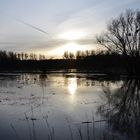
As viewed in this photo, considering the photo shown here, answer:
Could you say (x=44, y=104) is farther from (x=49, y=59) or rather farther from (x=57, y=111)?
(x=49, y=59)

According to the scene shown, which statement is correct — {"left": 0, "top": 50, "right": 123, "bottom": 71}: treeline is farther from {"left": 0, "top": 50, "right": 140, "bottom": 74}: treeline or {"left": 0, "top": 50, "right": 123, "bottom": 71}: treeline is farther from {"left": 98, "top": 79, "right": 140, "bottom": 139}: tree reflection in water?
{"left": 98, "top": 79, "right": 140, "bottom": 139}: tree reflection in water

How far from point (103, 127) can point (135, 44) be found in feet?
165

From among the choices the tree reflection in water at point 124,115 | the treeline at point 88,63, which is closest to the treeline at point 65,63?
the treeline at point 88,63

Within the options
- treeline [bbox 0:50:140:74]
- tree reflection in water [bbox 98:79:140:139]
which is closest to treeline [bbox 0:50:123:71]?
treeline [bbox 0:50:140:74]

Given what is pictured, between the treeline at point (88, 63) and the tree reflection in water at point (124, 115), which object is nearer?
the tree reflection in water at point (124, 115)

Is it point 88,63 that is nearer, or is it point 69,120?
point 69,120

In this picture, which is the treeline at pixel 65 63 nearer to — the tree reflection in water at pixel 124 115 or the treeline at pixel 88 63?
the treeline at pixel 88 63

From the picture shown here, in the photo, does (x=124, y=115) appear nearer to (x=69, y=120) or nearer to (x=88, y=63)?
(x=69, y=120)

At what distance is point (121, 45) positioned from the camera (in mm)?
61531

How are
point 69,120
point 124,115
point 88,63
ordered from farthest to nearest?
point 88,63, point 124,115, point 69,120

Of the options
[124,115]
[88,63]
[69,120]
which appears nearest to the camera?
[69,120]

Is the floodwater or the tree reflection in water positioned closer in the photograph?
the floodwater

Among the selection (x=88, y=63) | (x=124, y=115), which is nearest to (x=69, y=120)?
(x=124, y=115)

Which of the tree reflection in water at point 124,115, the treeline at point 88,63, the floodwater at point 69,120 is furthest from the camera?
the treeline at point 88,63
